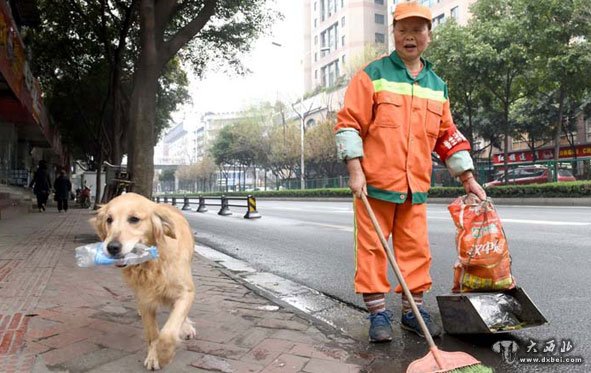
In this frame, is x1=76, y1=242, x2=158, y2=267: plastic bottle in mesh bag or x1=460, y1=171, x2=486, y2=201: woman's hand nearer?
x1=76, y1=242, x2=158, y2=267: plastic bottle in mesh bag

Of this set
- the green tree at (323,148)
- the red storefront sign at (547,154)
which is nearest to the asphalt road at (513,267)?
the red storefront sign at (547,154)

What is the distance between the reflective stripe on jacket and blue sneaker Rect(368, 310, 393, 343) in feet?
2.52

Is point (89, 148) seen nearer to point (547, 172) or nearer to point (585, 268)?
point (547, 172)

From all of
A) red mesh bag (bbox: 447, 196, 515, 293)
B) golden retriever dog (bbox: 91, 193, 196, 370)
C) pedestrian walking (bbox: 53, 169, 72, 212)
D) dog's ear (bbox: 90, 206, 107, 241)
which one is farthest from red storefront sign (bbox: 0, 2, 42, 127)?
red mesh bag (bbox: 447, 196, 515, 293)

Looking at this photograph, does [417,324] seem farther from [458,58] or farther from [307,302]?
[458,58]

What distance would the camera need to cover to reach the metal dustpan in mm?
3086

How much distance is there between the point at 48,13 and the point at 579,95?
23.2 metres

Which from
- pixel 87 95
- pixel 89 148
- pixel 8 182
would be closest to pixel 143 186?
pixel 8 182

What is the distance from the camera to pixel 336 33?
67062mm

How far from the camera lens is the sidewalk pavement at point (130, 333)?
2.86 m

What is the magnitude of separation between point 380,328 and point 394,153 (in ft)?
3.70

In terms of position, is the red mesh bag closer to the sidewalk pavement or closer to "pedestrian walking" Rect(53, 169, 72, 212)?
the sidewalk pavement

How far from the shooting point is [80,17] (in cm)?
1766

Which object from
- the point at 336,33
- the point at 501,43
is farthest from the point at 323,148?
the point at 336,33
